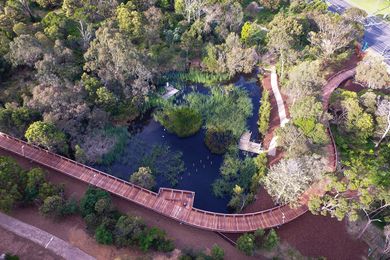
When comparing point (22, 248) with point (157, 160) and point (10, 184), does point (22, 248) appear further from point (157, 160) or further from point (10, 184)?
point (157, 160)

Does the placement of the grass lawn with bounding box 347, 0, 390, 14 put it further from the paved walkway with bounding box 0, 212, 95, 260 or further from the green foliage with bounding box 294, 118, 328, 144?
the paved walkway with bounding box 0, 212, 95, 260

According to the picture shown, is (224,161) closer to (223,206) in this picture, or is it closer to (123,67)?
(223,206)

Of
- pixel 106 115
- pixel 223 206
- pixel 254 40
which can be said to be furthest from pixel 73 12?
pixel 223 206

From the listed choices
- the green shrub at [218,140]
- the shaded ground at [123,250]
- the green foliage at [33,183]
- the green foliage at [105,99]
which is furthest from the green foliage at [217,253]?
the green foliage at [105,99]

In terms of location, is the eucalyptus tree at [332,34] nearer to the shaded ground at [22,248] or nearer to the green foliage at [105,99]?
the green foliage at [105,99]

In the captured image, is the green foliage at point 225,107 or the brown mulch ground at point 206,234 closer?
the brown mulch ground at point 206,234

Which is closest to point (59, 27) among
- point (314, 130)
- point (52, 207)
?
point (52, 207)
